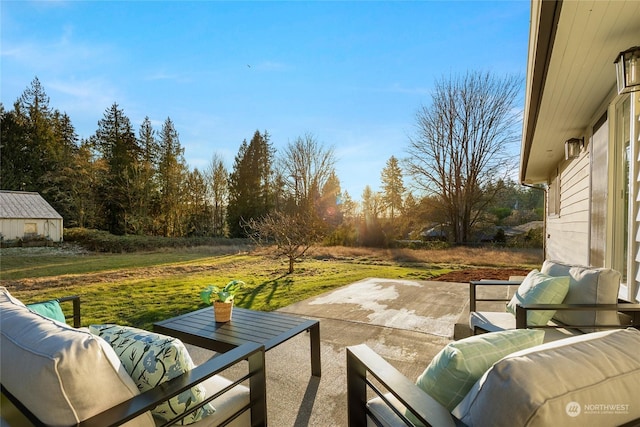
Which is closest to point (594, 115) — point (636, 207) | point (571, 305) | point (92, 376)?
point (636, 207)

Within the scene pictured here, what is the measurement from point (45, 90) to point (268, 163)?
985cm

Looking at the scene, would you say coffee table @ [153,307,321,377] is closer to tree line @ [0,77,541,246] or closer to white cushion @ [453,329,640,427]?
white cushion @ [453,329,640,427]

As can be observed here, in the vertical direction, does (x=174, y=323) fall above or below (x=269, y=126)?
below

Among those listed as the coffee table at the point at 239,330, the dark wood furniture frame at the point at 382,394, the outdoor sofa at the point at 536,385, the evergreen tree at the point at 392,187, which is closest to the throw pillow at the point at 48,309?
the coffee table at the point at 239,330

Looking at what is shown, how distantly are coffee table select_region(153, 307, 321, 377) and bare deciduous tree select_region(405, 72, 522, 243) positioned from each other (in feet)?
36.7

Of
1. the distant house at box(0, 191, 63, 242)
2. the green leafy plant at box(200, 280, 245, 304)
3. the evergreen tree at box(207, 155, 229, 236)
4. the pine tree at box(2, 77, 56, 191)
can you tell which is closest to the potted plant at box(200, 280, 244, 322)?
the green leafy plant at box(200, 280, 245, 304)

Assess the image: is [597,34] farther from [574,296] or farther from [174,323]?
[174,323]

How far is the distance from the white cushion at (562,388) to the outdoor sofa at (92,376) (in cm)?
94

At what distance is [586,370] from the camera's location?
739mm

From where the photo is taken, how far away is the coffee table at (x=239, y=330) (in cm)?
209

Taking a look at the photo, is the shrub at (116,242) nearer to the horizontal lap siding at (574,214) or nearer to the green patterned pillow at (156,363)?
the green patterned pillow at (156,363)

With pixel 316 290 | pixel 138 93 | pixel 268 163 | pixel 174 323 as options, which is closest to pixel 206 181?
pixel 268 163

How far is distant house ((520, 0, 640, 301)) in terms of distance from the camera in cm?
180

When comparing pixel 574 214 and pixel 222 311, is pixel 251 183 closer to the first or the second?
pixel 574 214
